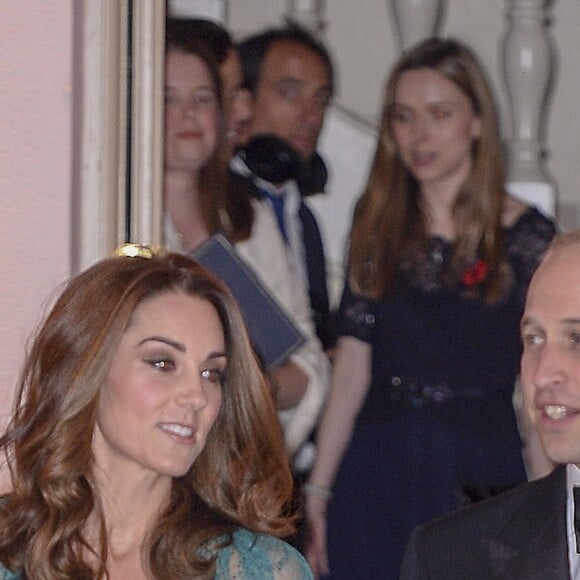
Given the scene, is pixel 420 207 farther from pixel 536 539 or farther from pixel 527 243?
pixel 536 539

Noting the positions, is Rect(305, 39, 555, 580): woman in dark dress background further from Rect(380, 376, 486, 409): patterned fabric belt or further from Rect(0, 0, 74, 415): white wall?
Rect(0, 0, 74, 415): white wall

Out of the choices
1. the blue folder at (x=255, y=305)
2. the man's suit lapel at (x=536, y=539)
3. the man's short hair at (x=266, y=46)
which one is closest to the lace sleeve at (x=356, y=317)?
the blue folder at (x=255, y=305)

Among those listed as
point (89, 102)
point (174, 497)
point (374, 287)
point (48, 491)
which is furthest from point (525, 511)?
point (89, 102)

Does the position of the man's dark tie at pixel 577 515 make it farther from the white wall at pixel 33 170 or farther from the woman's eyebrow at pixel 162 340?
the white wall at pixel 33 170

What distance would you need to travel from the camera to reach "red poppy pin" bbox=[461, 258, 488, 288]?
333 cm

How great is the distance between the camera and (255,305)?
3.36 m

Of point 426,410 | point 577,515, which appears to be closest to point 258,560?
point 577,515

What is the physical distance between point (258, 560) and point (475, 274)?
1.00 metres

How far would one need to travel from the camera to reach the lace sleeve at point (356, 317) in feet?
11.1

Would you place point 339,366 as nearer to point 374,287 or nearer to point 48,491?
point 374,287

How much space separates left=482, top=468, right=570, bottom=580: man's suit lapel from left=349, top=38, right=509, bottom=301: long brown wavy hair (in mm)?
914

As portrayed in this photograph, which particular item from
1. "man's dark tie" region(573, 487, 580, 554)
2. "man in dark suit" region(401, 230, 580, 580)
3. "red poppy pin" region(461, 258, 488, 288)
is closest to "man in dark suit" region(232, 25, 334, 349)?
"red poppy pin" region(461, 258, 488, 288)

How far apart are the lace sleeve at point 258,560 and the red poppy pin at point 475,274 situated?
91 cm

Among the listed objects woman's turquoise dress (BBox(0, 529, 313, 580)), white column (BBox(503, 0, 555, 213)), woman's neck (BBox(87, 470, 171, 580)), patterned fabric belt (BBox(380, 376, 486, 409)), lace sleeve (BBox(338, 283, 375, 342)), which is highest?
white column (BBox(503, 0, 555, 213))
